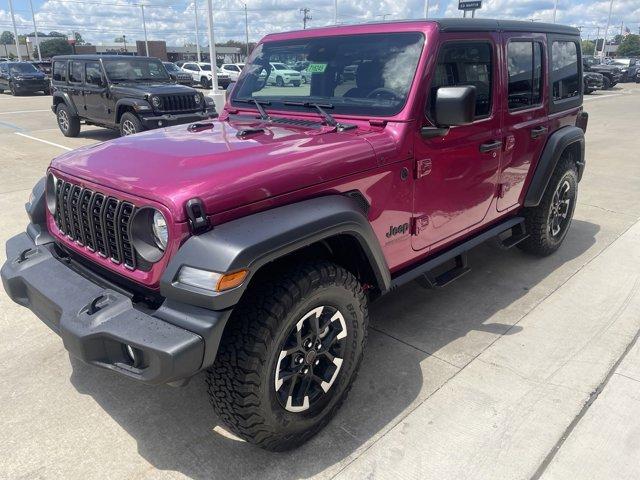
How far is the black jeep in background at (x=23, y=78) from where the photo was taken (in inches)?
896

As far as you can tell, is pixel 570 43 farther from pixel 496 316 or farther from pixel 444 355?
pixel 444 355

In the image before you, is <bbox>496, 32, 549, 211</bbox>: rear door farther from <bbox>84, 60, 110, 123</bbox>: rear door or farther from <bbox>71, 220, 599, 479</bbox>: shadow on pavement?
<bbox>84, 60, 110, 123</bbox>: rear door

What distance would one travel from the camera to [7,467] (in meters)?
2.35

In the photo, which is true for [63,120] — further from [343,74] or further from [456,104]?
[456,104]

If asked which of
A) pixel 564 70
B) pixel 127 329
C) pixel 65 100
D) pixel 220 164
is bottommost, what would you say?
pixel 127 329

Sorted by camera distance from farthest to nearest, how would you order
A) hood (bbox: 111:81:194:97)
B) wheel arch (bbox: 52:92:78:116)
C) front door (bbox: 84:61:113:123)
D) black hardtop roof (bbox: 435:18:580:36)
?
wheel arch (bbox: 52:92:78:116)
front door (bbox: 84:61:113:123)
hood (bbox: 111:81:194:97)
black hardtop roof (bbox: 435:18:580:36)

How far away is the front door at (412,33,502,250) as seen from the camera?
9.89 ft

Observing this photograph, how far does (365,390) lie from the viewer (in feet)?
9.47

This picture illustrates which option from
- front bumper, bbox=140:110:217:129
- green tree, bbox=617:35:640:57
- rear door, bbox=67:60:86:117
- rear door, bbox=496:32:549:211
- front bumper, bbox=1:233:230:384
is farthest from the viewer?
green tree, bbox=617:35:640:57

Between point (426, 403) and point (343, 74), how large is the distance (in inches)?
78.7

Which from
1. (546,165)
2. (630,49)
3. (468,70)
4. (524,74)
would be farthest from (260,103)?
(630,49)

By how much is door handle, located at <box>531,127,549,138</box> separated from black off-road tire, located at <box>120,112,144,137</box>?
295 inches

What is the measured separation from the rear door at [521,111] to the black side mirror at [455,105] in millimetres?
986

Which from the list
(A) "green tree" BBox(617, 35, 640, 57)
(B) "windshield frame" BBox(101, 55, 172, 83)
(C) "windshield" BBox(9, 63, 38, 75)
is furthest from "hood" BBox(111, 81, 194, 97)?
(A) "green tree" BBox(617, 35, 640, 57)
